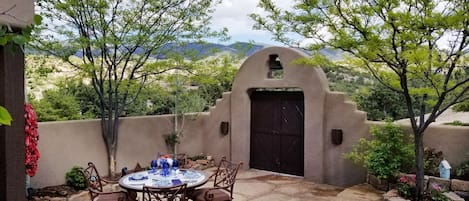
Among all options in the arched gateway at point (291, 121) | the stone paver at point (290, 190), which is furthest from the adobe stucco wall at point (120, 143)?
the stone paver at point (290, 190)

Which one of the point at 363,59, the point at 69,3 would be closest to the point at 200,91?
the point at 69,3

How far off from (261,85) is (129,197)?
5.19 m

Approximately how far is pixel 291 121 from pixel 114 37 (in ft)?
15.0

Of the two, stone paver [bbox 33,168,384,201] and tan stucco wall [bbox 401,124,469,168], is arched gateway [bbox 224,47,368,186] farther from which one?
tan stucco wall [bbox 401,124,469,168]

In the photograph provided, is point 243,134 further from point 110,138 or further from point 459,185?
point 459,185

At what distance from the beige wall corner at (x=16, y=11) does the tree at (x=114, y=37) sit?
3.93 meters

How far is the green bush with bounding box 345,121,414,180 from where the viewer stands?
7410 mm

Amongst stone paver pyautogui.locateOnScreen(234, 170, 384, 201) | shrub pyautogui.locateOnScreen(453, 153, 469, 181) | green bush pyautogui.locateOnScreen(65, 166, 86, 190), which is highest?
shrub pyautogui.locateOnScreen(453, 153, 469, 181)

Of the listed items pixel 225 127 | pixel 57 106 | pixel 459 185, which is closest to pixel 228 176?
pixel 459 185

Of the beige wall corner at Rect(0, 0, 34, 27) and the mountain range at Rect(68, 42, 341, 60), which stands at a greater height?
the mountain range at Rect(68, 42, 341, 60)

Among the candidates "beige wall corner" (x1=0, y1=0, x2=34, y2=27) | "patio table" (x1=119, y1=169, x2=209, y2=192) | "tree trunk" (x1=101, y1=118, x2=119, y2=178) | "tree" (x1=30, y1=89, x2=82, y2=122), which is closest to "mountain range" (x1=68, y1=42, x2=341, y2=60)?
"tree trunk" (x1=101, y1=118, x2=119, y2=178)

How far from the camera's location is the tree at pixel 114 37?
808cm

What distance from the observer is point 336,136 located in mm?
8898

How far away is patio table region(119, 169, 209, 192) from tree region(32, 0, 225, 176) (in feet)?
10.9
